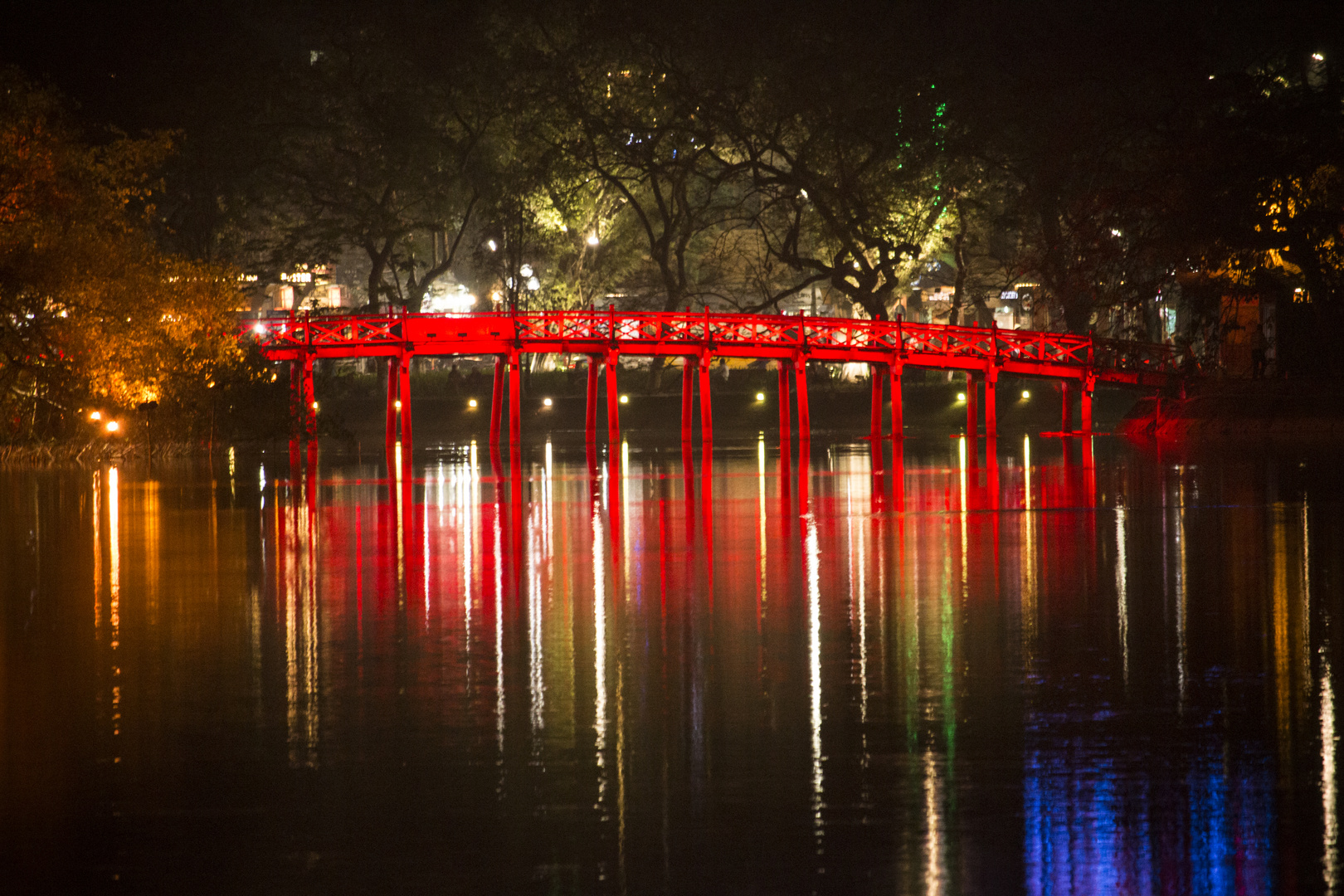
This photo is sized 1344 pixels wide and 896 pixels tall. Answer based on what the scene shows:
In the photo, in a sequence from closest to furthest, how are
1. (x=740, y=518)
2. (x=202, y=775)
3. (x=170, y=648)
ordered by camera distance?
(x=202, y=775), (x=170, y=648), (x=740, y=518)

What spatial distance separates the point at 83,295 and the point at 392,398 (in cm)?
1371

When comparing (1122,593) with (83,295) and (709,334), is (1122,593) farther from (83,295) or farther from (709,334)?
(709,334)

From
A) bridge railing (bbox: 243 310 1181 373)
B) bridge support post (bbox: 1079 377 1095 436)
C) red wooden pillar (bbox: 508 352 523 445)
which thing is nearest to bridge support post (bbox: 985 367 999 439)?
bridge railing (bbox: 243 310 1181 373)

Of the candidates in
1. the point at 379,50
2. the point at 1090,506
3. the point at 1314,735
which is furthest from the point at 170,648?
the point at 379,50

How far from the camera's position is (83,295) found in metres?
35.0

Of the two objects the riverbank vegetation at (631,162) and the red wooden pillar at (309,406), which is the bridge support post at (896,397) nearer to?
the riverbank vegetation at (631,162)

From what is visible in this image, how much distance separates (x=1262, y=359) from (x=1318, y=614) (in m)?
35.1

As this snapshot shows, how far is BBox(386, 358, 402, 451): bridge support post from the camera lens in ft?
149

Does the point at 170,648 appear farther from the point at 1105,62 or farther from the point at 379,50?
the point at 379,50

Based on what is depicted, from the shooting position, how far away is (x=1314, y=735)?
8.28 m

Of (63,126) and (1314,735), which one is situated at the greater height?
(63,126)

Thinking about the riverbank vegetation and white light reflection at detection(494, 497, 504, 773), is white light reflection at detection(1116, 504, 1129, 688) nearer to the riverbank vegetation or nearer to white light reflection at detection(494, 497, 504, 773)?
white light reflection at detection(494, 497, 504, 773)

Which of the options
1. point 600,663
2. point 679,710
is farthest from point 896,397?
point 679,710

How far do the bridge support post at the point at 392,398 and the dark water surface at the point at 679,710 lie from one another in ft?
85.3
